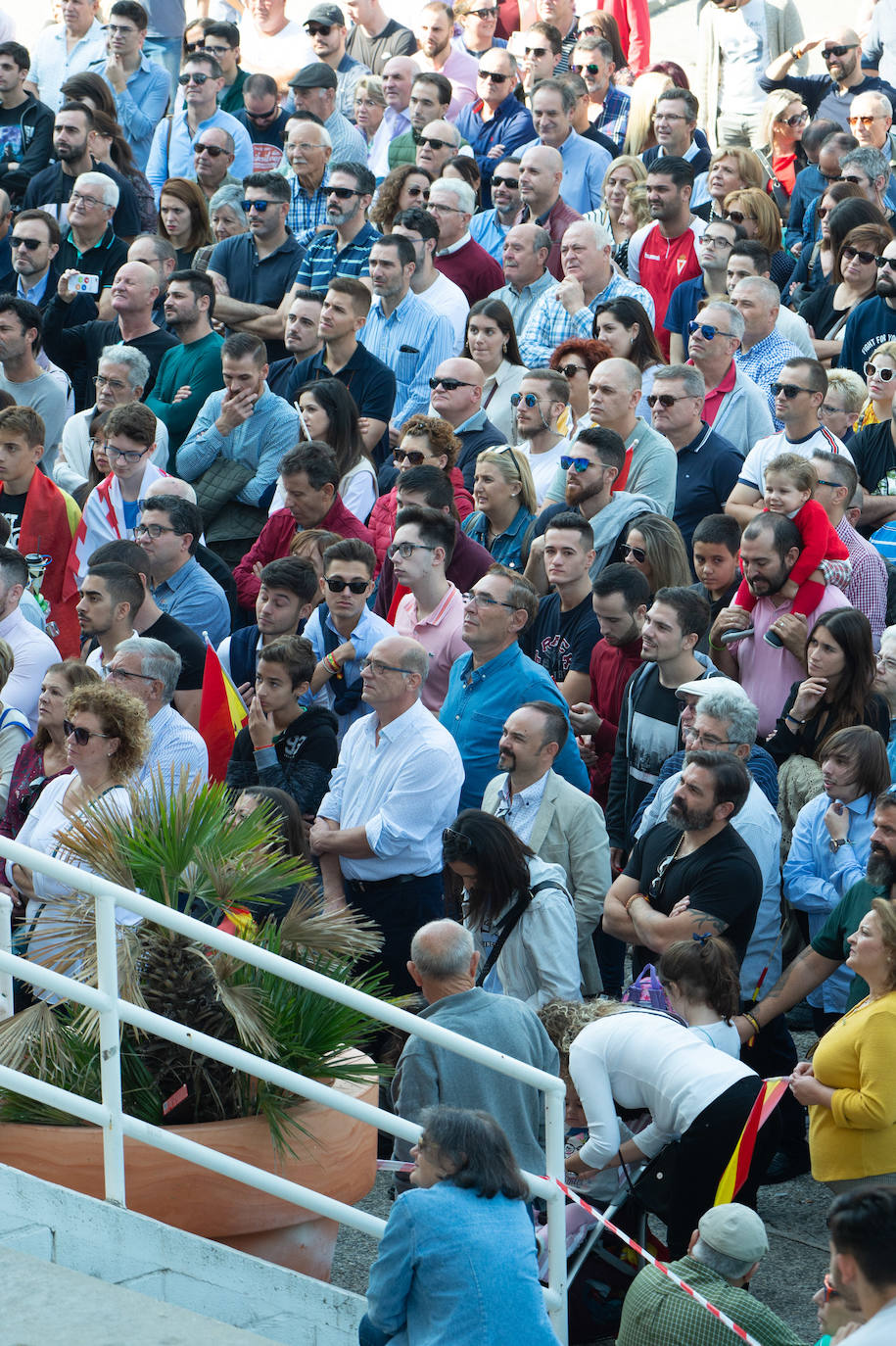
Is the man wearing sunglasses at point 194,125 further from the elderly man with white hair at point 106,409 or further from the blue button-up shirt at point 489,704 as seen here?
the blue button-up shirt at point 489,704

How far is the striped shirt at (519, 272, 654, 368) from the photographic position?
1098 centimetres

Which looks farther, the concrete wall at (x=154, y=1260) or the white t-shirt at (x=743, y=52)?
the white t-shirt at (x=743, y=52)

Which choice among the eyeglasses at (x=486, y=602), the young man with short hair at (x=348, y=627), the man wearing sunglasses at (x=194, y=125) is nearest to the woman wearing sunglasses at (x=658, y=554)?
the eyeglasses at (x=486, y=602)

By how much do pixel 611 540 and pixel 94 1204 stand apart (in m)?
4.96

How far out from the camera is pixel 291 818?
610 cm

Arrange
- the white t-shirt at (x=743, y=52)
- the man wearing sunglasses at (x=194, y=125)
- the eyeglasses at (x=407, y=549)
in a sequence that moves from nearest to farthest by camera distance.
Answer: the eyeglasses at (x=407, y=549)
the man wearing sunglasses at (x=194, y=125)
the white t-shirt at (x=743, y=52)

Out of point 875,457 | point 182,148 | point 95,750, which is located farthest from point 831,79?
point 95,750

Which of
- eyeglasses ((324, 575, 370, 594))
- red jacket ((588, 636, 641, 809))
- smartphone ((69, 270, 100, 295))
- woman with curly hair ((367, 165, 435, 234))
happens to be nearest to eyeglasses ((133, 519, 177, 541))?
eyeglasses ((324, 575, 370, 594))

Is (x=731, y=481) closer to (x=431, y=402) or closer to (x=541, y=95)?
(x=431, y=402)

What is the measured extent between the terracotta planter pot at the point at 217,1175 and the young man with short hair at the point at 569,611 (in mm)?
3527

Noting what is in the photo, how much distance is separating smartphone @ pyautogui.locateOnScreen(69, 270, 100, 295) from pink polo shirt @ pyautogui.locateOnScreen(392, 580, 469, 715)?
5.06 m

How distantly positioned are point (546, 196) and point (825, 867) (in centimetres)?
724

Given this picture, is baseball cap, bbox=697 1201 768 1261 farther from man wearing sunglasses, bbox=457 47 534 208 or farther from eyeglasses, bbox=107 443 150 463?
man wearing sunglasses, bbox=457 47 534 208

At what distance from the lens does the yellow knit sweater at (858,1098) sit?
5.24 m
